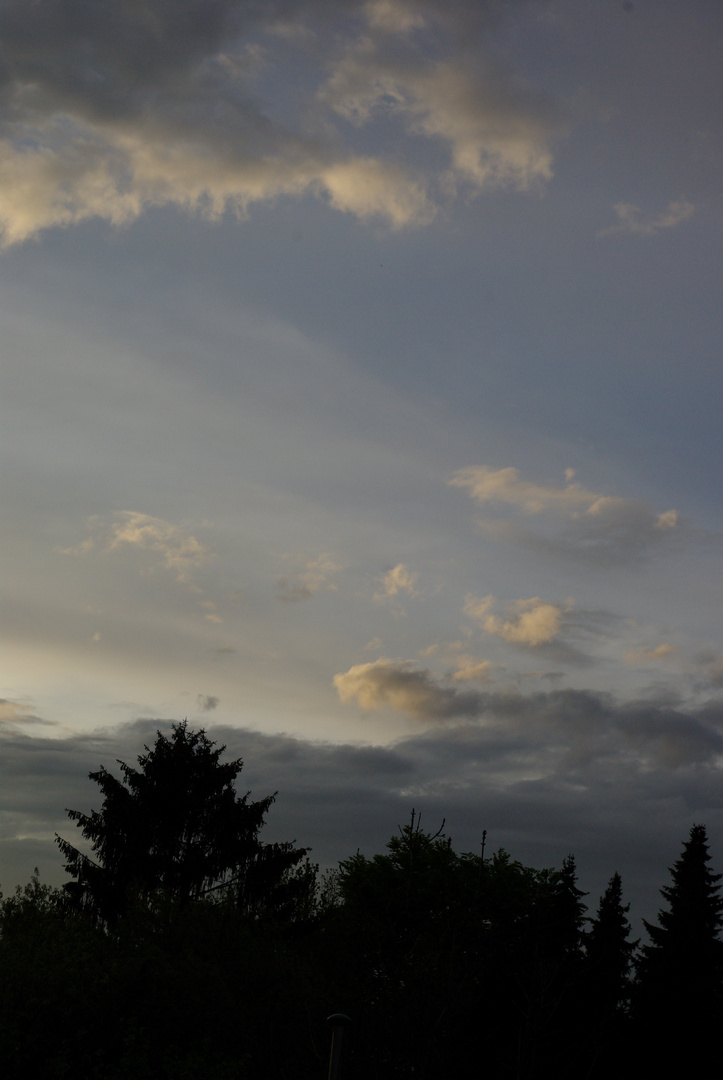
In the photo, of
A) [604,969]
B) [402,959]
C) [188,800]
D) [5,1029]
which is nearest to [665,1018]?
[604,969]

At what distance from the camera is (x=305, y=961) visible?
3784cm

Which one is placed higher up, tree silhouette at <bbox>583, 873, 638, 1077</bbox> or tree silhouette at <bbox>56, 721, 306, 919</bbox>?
tree silhouette at <bbox>56, 721, 306, 919</bbox>

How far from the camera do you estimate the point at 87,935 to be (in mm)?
32312

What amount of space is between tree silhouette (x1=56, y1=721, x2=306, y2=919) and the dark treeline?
0.11 m

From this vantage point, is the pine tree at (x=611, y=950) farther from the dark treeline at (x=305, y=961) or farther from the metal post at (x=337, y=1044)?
the metal post at (x=337, y=1044)

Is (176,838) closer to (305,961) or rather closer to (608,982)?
(305,961)

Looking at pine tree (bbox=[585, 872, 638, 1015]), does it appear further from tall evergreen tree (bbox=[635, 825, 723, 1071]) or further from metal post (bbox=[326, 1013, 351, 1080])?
metal post (bbox=[326, 1013, 351, 1080])

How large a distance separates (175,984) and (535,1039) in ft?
45.9

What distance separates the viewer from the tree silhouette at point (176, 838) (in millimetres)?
45938

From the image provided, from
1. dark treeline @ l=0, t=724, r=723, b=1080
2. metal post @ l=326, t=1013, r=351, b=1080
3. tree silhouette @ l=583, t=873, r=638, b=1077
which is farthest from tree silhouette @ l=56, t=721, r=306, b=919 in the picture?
metal post @ l=326, t=1013, r=351, b=1080

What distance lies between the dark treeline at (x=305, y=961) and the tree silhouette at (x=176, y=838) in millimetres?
106

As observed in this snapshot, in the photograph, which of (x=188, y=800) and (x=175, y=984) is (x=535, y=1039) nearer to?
(x=175, y=984)

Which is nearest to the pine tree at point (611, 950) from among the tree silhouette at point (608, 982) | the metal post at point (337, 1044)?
the tree silhouette at point (608, 982)

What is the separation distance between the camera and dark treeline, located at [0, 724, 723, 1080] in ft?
92.0
